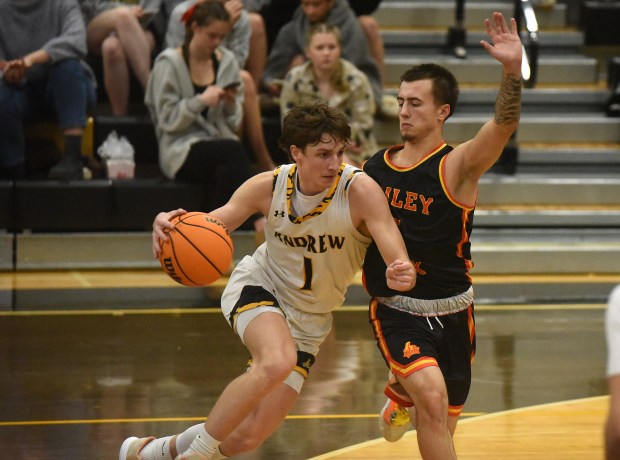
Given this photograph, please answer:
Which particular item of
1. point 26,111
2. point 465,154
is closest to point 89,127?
point 26,111

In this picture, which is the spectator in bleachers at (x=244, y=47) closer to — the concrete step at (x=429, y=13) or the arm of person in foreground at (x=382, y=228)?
the concrete step at (x=429, y=13)

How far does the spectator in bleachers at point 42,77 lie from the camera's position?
8.09 metres

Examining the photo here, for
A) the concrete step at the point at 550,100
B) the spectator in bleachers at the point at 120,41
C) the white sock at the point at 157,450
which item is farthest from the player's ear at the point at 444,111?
the concrete step at the point at 550,100

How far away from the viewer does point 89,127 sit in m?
8.63

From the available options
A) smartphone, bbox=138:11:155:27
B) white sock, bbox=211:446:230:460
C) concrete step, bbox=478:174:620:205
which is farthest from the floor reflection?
smartphone, bbox=138:11:155:27

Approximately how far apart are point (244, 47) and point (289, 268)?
4369 millimetres

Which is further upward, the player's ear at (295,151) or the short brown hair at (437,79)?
the short brown hair at (437,79)

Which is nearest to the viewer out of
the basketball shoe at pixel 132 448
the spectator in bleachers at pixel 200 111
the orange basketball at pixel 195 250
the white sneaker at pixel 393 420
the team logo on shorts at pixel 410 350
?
the team logo on shorts at pixel 410 350

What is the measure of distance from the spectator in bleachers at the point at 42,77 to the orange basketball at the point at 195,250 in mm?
3878

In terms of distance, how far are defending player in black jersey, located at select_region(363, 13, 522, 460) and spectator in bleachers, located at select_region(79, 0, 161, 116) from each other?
440 cm

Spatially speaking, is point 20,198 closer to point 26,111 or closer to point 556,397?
point 26,111

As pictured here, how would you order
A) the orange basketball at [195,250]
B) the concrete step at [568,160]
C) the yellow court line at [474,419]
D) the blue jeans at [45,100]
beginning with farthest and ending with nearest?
1. the concrete step at [568,160]
2. the blue jeans at [45,100]
3. the yellow court line at [474,419]
4. the orange basketball at [195,250]

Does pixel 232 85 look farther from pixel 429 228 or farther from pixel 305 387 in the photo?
pixel 429 228

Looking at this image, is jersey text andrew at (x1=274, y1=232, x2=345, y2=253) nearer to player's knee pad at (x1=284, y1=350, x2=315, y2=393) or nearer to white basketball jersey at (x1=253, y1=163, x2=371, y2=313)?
white basketball jersey at (x1=253, y1=163, x2=371, y2=313)
